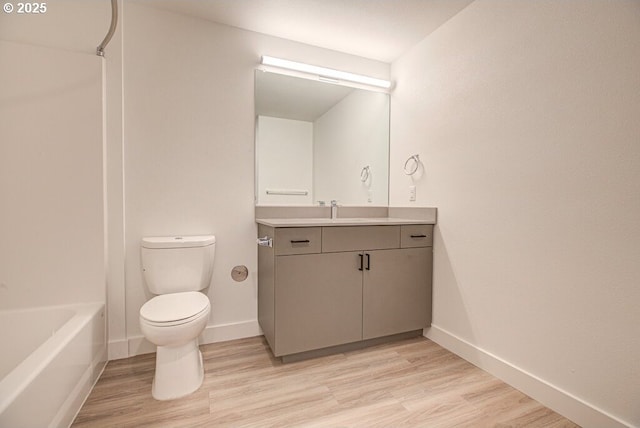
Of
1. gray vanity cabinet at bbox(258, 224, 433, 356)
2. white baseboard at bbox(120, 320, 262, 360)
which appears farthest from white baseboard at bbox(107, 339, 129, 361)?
gray vanity cabinet at bbox(258, 224, 433, 356)

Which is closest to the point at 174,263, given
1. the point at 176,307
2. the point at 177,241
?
the point at 177,241

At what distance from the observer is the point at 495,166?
1641 mm

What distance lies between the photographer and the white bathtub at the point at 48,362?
0.96 m

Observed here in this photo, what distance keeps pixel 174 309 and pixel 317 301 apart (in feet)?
2.59

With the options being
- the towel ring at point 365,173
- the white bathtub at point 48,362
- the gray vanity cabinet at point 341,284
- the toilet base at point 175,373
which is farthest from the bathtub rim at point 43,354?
the towel ring at point 365,173

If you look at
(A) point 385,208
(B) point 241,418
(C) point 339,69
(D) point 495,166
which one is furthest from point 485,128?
(B) point 241,418

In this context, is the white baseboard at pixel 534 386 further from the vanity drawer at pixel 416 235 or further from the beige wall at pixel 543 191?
the vanity drawer at pixel 416 235

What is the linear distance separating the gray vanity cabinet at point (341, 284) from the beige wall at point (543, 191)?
21 centimetres

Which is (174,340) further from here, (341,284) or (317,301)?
(341,284)

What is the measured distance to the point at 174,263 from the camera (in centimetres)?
176

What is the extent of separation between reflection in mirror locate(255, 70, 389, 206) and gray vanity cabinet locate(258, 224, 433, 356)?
18.6 inches

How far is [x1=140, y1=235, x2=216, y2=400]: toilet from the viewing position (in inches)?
55.6

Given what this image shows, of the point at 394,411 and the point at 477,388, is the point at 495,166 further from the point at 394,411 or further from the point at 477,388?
the point at 394,411

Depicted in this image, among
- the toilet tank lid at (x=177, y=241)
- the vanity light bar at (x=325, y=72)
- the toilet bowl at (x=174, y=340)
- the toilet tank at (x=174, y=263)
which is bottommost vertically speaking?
the toilet bowl at (x=174, y=340)
